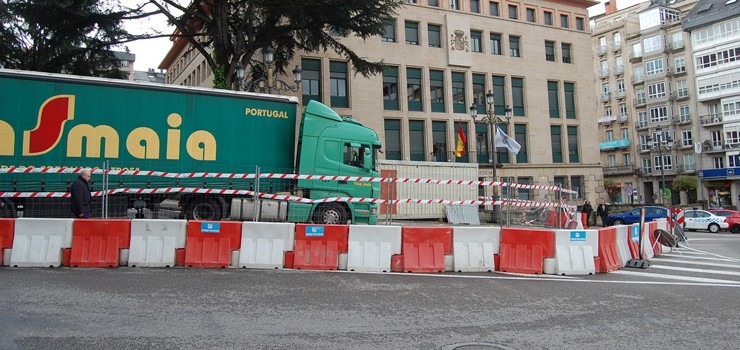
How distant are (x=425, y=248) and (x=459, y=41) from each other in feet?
109

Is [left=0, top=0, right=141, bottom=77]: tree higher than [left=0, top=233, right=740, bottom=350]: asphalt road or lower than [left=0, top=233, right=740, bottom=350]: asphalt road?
higher

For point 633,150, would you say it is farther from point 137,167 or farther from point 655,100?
point 137,167

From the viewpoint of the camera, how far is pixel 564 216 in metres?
19.1

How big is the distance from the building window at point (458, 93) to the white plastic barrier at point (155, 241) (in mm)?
32801

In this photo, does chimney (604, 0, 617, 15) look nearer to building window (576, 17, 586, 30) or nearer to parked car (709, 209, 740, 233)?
building window (576, 17, 586, 30)

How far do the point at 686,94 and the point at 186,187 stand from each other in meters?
67.5

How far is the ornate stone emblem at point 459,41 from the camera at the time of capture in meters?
39.1

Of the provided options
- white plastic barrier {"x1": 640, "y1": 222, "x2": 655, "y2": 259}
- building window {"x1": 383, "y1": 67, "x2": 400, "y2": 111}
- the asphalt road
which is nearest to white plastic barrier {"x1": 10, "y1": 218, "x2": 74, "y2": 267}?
the asphalt road

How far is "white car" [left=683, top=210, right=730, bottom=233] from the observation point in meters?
27.6

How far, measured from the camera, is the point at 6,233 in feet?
27.3

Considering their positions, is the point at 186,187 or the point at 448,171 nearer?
the point at 186,187

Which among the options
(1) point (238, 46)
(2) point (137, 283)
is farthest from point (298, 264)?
(1) point (238, 46)

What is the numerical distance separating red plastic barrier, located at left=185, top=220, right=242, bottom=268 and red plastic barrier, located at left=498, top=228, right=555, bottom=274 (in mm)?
4766

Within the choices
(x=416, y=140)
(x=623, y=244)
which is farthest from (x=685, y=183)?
(x=623, y=244)
